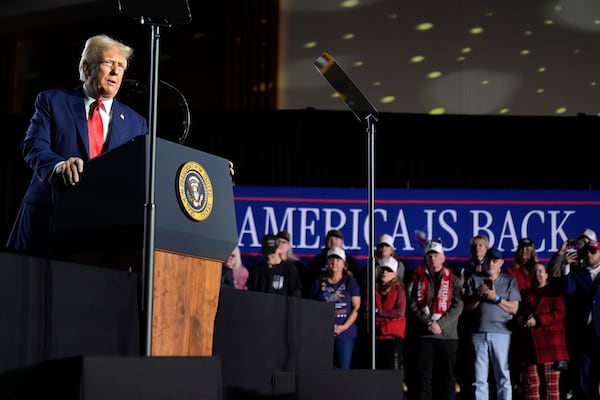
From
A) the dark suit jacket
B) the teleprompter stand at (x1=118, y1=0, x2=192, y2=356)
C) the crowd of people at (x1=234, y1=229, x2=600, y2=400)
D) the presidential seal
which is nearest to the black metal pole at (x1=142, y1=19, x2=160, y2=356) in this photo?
the teleprompter stand at (x1=118, y1=0, x2=192, y2=356)

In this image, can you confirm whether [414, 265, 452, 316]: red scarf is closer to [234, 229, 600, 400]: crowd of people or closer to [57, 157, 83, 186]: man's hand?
[234, 229, 600, 400]: crowd of people

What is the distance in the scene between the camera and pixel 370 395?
280 centimetres

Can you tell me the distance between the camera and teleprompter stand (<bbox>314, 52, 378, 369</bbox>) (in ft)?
11.1

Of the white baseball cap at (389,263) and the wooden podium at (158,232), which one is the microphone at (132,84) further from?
the white baseball cap at (389,263)

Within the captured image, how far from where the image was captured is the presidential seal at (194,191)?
248 cm

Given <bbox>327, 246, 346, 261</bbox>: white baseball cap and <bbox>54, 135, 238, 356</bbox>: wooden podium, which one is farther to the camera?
<bbox>327, 246, 346, 261</bbox>: white baseball cap

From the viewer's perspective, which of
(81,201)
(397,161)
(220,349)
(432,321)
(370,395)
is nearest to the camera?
(81,201)

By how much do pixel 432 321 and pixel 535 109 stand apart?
144 inches

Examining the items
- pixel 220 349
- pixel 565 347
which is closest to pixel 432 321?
Answer: pixel 565 347

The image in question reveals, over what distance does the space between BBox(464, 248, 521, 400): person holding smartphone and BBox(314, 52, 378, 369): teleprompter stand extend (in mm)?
3418

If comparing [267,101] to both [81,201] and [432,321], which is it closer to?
[432,321]

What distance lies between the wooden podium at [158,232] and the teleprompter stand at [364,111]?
3.32 ft

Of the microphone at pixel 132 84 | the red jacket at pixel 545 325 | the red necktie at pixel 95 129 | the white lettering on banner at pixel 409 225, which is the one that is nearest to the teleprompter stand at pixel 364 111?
the microphone at pixel 132 84

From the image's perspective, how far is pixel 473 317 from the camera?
681 centimetres
